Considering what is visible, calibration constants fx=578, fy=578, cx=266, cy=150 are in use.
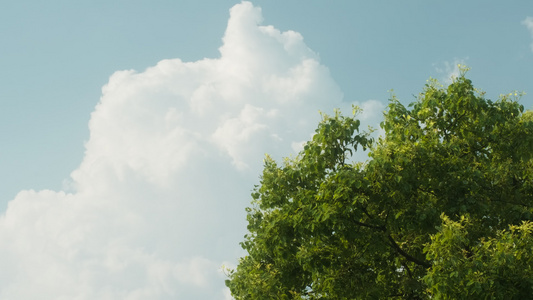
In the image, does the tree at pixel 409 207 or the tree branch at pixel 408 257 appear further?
the tree branch at pixel 408 257

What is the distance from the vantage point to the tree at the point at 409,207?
13617 millimetres

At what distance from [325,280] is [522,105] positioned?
29.9 feet

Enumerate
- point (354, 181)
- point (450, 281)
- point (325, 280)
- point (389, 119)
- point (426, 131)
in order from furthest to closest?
point (389, 119)
point (426, 131)
point (325, 280)
point (354, 181)
point (450, 281)

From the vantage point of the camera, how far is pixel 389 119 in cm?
2081

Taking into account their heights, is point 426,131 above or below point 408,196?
above

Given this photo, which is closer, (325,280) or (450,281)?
(450,281)

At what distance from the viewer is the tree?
1362 cm

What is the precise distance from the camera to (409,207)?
650 inches

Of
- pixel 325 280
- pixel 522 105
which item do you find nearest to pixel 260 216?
pixel 325 280

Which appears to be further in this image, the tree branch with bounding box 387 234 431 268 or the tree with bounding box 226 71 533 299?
the tree branch with bounding box 387 234 431 268

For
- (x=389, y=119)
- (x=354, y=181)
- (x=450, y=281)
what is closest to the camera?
(x=450, y=281)

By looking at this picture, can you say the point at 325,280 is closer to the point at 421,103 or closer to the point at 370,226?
the point at 370,226

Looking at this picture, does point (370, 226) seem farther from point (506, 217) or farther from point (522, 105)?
point (522, 105)

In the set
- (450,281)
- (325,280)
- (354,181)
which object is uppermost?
(354,181)
